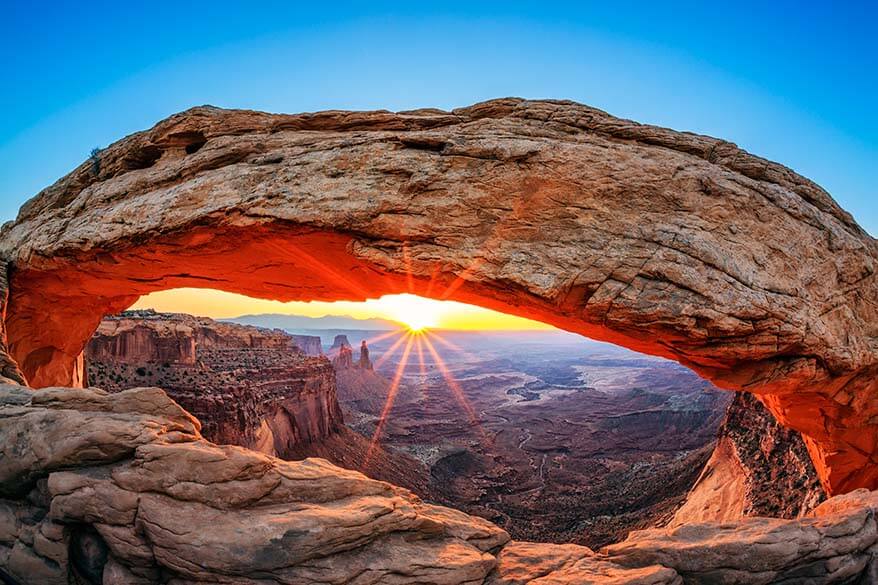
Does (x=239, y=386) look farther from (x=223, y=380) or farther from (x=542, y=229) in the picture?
(x=542, y=229)

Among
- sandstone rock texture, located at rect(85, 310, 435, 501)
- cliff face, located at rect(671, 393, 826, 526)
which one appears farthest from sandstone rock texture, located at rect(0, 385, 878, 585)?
sandstone rock texture, located at rect(85, 310, 435, 501)

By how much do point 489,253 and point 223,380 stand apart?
26900 millimetres

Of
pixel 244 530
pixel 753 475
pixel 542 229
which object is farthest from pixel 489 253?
pixel 753 475

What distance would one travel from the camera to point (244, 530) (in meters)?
5.40

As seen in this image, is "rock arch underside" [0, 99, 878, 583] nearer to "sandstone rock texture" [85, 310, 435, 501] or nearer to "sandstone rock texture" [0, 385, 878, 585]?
"sandstone rock texture" [0, 385, 878, 585]

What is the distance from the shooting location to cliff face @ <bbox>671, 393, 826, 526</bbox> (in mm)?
12977

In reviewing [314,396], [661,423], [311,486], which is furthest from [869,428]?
[661,423]

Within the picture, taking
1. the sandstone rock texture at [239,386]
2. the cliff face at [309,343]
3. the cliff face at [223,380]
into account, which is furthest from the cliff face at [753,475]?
the cliff face at [309,343]

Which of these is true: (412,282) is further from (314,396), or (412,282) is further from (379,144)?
(314,396)

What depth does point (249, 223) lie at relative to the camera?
8562 millimetres

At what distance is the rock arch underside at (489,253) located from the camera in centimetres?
623

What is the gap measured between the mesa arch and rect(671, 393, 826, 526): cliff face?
2.56 m

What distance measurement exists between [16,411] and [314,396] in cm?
3098

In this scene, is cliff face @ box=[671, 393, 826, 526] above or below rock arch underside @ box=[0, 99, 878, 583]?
below
